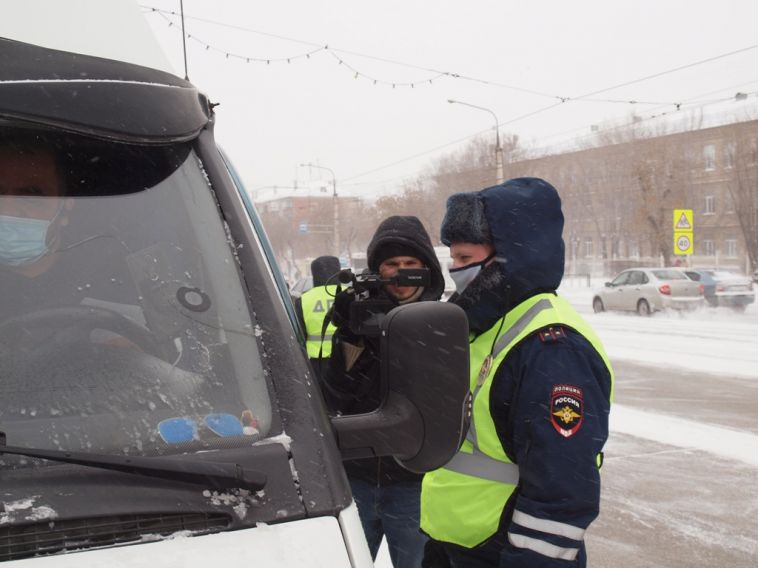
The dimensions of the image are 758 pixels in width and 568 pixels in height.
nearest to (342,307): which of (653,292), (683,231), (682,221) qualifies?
(653,292)

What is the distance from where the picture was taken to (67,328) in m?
1.42

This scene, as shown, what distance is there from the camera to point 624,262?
4847 cm

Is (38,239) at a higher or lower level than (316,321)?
higher

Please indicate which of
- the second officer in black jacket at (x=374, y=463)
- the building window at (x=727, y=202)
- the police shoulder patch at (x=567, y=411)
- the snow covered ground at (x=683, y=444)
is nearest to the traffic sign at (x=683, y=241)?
the snow covered ground at (x=683, y=444)

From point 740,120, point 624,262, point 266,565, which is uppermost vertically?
point 740,120

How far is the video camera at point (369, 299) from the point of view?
2494mm

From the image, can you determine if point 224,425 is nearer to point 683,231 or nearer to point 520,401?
point 520,401

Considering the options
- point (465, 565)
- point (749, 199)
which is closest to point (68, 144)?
point (465, 565)

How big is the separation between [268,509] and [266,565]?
0.13 meters

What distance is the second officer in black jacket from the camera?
3133mm

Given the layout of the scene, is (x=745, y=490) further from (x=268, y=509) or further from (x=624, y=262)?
(x=624, y=262)

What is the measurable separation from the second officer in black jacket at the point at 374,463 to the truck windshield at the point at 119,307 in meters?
1.46

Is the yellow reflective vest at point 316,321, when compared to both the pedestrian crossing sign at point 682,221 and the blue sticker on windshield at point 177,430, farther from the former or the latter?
the pedestrian crossing sign at point 682,221

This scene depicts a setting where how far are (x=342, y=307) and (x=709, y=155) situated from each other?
47952 mm
